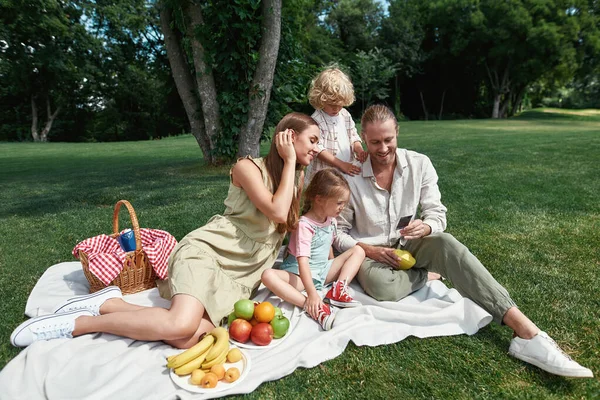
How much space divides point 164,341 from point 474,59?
3658cm

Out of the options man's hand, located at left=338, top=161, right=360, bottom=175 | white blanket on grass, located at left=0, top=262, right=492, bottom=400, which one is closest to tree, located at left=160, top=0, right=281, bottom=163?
man's hand, located at left=338, top=161, right=360, bottom=175

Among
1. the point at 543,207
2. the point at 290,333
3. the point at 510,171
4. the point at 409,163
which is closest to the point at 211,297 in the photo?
the point at 290,333

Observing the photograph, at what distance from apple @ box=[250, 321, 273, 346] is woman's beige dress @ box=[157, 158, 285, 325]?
0.28m

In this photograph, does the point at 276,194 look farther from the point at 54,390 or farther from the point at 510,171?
the point at 510,171

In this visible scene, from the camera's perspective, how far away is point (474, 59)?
112 feet

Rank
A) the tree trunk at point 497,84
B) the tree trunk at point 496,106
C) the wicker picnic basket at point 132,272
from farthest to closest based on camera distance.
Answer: the tree trunk at point 496,106
the tree trunk at point 497,84
the wicker picnic basket at point 132,272

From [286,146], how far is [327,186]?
45 cm

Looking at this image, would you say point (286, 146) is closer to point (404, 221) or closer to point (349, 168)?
point (349, 168)

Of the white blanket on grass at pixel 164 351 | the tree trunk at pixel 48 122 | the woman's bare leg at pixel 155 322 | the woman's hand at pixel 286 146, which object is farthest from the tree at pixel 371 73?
the woman's bare leg at pixel 155 322

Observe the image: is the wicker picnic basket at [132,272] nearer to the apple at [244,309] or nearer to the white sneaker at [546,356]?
the apple at [244,309]

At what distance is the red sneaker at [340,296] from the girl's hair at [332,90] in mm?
1846

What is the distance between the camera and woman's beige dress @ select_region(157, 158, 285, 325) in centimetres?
296

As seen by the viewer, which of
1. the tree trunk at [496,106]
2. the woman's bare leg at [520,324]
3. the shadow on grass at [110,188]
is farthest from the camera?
the tree trunk at [496,106]

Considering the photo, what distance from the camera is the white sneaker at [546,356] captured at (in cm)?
235
